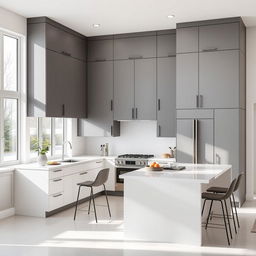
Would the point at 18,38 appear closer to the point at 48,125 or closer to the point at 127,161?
the point at 48,125

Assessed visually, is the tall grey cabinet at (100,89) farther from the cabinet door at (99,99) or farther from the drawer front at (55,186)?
the drawer front at (55,186)

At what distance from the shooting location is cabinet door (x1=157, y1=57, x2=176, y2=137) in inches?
282

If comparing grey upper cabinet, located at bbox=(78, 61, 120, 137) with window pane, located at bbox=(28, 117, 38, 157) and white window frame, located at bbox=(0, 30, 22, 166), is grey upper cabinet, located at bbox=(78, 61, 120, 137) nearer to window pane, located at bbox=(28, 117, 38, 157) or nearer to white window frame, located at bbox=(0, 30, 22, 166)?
window pane, located at bbox=(28, 117, 38, 157)

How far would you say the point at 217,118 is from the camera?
6453 millimetres

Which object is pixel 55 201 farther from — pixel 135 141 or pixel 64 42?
pixel 64 42

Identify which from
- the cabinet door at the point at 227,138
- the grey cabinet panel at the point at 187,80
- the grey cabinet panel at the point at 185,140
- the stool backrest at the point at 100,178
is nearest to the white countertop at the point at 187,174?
the stool backrest at the point at 100,178

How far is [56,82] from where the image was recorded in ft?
21.7

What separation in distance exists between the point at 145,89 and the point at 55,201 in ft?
9.13

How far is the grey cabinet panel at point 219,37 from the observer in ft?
20.8

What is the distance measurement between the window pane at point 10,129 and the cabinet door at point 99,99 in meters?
1.87

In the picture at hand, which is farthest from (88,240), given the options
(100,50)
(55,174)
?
(100,50)

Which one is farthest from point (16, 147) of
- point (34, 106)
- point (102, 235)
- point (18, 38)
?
point (102, 235)

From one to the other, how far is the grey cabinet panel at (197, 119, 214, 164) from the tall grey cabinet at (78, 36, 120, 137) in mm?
1895

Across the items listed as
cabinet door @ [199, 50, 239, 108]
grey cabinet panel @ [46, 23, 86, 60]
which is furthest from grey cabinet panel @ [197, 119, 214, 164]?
grey cabinet panel @ [46, 23, 86, 60]
